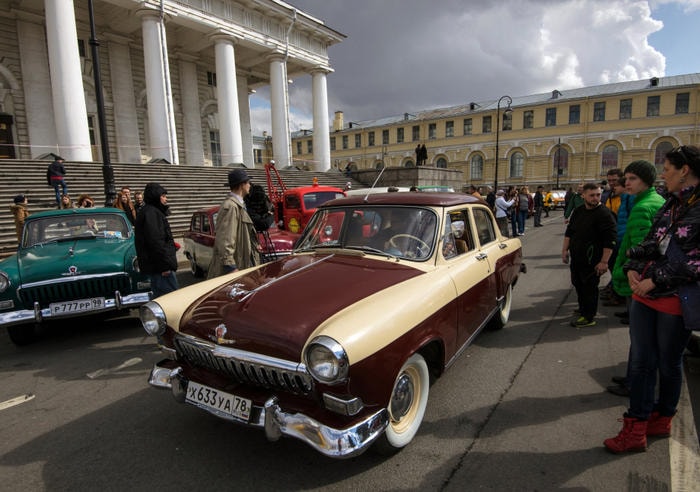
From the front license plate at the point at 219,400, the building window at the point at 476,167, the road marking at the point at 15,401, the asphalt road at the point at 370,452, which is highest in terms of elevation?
the building window at the point at 476,167

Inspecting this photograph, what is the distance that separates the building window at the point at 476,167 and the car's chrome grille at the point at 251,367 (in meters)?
52.4

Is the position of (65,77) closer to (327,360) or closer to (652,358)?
(327,360)

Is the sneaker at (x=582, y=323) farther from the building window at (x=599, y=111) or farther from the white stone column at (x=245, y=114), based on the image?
the building window at (x=599, y=111)

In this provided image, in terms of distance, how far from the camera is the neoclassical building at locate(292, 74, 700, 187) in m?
40.6

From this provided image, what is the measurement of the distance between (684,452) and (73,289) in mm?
5991

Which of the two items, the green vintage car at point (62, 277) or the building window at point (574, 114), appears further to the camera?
the building window at point (574, 114)

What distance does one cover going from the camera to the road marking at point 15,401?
3.30 m

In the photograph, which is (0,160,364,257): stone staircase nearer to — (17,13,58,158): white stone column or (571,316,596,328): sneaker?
(17,13,58,158): white stone column

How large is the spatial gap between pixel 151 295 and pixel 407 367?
3868mm

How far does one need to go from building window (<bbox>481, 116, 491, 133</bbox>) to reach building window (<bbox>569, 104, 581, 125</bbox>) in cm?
901

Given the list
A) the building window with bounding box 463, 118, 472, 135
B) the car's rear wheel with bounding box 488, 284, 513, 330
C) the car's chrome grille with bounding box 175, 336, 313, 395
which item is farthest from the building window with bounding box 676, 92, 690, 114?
the car's chrome grille with bounding box 175, 336, 313, 395

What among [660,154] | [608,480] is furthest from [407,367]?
[660,154]

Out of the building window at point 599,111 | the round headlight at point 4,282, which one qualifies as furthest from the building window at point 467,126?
the round headlight at point 4,282

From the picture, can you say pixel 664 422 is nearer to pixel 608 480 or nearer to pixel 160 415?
pixel 608 480
